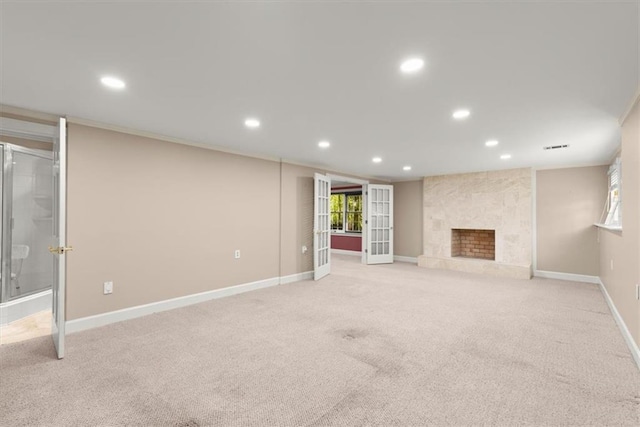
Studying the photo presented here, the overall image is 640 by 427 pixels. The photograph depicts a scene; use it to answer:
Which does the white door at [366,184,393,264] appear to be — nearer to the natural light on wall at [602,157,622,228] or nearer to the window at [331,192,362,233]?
the window at [331,192,362,233]

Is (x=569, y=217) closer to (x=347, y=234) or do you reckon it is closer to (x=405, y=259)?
(x=405, y=259)

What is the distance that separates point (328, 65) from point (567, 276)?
20.3ft

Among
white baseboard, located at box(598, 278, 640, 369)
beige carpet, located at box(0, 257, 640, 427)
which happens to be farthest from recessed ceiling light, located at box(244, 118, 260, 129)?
white baseboard, located at box(598, 278, 640, 369)

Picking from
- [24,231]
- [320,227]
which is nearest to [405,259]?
[320,227]

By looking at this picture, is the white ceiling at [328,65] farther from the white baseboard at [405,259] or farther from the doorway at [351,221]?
the white baseboard at [405,259]

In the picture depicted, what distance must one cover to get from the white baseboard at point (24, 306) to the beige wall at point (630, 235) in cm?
619

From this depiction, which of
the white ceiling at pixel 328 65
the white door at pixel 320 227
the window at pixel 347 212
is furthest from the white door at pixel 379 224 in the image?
the white ceiling at pixel 328 65

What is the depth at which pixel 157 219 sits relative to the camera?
371 centimetres

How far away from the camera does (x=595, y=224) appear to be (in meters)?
5.11

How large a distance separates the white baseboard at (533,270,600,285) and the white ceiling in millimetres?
3039

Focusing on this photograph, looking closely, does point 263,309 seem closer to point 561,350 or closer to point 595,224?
point 561,350

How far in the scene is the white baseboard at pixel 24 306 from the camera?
3.42 metres

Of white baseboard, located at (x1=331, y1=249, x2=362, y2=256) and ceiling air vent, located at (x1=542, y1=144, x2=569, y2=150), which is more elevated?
ceiling air vent, located at (x1=542, y1=144, x2=569, y2=150)

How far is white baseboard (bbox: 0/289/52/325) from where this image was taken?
135 inches
